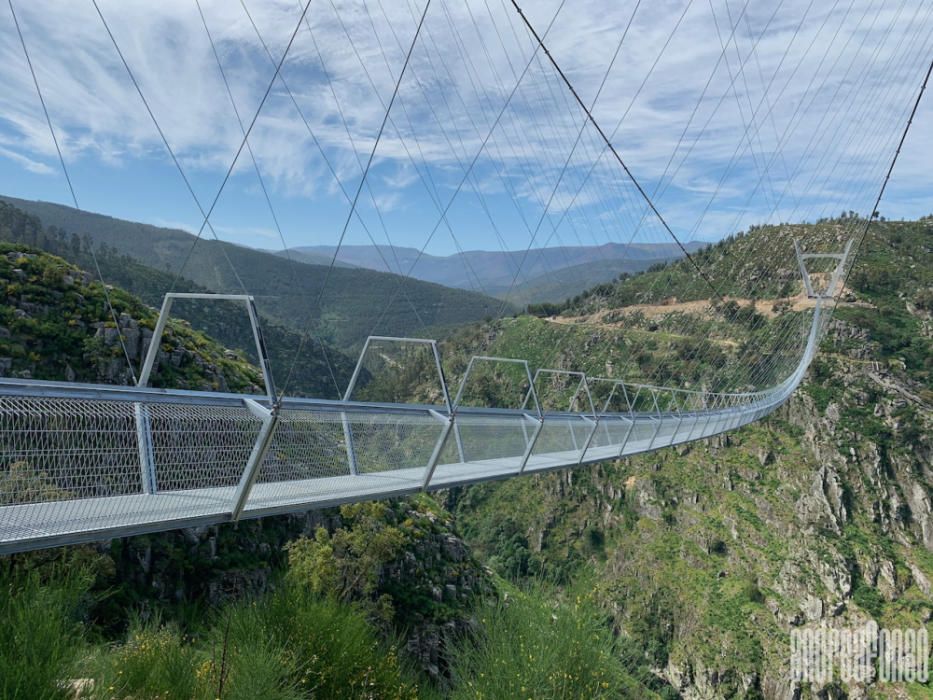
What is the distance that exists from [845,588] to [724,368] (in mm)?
14803

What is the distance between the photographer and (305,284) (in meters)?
77.9

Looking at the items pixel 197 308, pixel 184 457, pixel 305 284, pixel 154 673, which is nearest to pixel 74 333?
pixel 154 673

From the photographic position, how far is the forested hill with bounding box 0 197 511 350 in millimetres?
71750

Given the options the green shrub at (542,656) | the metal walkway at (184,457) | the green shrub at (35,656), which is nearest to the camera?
the metal walkway at (184,457)

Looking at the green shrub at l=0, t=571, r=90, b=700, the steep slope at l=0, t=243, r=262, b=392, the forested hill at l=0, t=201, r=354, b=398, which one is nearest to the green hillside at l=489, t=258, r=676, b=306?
the forested hill at l=0, t=201, r=354, b=398

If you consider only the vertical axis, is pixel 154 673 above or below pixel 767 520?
above

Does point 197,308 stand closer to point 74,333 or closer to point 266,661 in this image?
point 74,333

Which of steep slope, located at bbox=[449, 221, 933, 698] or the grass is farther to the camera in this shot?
steep slope, located at bbox=[449, 221, 933, 698]

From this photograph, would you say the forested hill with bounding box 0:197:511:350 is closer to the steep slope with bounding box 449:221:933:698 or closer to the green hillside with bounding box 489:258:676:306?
the green hillside with bounding box 489:258:676:306

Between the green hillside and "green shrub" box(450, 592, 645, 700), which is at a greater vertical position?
the green hillside

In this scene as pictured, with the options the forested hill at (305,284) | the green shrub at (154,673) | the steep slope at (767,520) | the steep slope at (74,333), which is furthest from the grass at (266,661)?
the forested hill at (305,284)

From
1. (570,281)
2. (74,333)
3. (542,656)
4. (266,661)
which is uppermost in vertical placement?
(570,281)

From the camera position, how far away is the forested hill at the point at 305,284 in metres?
71.8

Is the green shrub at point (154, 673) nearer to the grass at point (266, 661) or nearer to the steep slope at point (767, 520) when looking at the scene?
the grass at point (266, 661)
